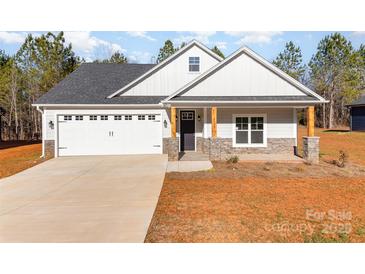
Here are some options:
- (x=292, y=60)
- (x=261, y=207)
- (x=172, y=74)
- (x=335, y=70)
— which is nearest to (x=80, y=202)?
(x=261, y=207)

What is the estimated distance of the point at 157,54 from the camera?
134 feet

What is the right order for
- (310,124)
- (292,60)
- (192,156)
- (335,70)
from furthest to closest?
(292,60)
(335,70)
(192,156)
(310,124)

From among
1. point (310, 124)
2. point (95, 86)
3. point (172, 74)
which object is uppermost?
point (172, 74)

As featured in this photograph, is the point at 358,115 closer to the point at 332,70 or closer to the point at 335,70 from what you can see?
the point at 335,70

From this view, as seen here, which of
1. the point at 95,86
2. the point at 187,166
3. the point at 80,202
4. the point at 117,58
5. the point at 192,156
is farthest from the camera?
the point at 117,58

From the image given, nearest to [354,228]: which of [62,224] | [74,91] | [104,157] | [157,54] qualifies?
[62,224]

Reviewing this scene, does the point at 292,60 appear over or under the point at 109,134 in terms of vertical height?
over

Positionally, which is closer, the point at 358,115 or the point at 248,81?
the point at 248,81

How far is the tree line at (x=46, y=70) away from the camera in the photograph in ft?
93.8

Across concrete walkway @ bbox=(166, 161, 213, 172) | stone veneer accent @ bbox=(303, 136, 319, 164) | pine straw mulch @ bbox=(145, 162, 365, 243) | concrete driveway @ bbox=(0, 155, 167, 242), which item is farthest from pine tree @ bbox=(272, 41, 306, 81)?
concrete driveway @ bbox=(0, 155, 167, 242)

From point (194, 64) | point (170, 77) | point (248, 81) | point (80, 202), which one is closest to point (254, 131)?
point (248, 81)

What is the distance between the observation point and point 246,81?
13.9 m

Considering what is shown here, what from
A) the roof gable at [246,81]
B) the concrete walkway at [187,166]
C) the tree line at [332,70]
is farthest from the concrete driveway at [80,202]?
the tree line at [332,70]

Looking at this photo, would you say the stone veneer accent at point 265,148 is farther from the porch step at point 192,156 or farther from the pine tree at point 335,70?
the pine tree at point 335,70
